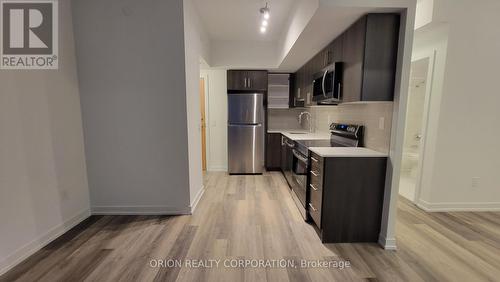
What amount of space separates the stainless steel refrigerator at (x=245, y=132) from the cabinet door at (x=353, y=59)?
7.33ft

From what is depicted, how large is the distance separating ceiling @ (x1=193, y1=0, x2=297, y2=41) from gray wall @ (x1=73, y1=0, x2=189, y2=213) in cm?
74

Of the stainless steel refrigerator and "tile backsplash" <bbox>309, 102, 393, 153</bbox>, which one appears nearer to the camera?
"tile backsplash" <bbox>309, 102, 393, 153</bbox>

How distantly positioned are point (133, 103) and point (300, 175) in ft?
7.52

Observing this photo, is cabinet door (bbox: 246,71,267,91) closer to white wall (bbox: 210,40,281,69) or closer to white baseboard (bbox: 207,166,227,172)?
white wall (bbox: 210,40,281,69)

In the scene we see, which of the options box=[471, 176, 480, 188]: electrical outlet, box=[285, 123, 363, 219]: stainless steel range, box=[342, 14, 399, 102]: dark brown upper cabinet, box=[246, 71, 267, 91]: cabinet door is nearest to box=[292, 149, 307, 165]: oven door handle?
box=[285, 123, 363, 219]: stainless steel range

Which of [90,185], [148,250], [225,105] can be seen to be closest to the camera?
[148,250]

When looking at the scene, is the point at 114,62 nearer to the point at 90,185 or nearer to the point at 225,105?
the point at 90,185

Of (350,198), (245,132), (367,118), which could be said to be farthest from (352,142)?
(245,132)

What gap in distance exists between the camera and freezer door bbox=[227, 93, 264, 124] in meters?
4.38

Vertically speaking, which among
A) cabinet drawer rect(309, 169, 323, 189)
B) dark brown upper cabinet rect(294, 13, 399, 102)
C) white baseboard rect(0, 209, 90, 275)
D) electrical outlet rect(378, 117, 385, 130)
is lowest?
white baseboard rect(0, 209, 90, 275)

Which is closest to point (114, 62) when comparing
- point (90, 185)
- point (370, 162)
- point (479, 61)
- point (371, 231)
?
point (90, 185)

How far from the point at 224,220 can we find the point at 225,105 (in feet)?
8.87

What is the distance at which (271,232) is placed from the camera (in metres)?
2.35

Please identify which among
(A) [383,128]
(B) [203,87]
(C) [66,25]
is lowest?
(A) [383,128]
